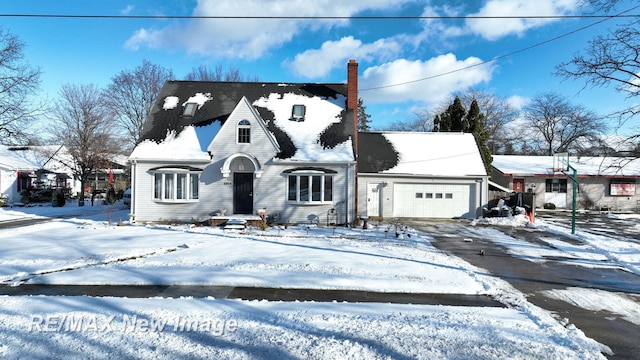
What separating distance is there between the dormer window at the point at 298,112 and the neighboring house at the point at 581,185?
58.4 feet

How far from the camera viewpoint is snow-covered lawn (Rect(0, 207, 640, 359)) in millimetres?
4277

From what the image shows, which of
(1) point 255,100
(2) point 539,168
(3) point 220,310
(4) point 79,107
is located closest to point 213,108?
(1) point 255,100

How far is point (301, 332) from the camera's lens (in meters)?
4.72

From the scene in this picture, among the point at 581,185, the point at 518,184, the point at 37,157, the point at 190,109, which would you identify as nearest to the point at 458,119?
the point at 518,184

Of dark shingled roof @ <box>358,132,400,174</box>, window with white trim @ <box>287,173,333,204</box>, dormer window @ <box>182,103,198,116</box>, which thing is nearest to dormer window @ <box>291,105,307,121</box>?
window with white trim @ <box>287,173,333,204</box>

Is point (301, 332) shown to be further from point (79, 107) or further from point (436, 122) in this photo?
point (79, 107)

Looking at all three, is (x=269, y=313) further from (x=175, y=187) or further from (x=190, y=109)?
(x=190, y=109)

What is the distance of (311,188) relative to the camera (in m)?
16.8

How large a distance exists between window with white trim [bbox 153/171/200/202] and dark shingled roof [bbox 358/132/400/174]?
9033 mm

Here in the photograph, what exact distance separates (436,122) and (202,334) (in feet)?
97.2

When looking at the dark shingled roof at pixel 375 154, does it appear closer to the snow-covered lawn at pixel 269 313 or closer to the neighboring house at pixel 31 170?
the snow-covered lawn at pixel 269 313

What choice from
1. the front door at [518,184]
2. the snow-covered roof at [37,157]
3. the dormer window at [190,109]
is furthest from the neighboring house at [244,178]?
the snow-covered roof at [37,157]

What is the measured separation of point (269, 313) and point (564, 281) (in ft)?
22.8

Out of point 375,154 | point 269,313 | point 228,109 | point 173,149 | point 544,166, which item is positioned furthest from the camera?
point 544,166
